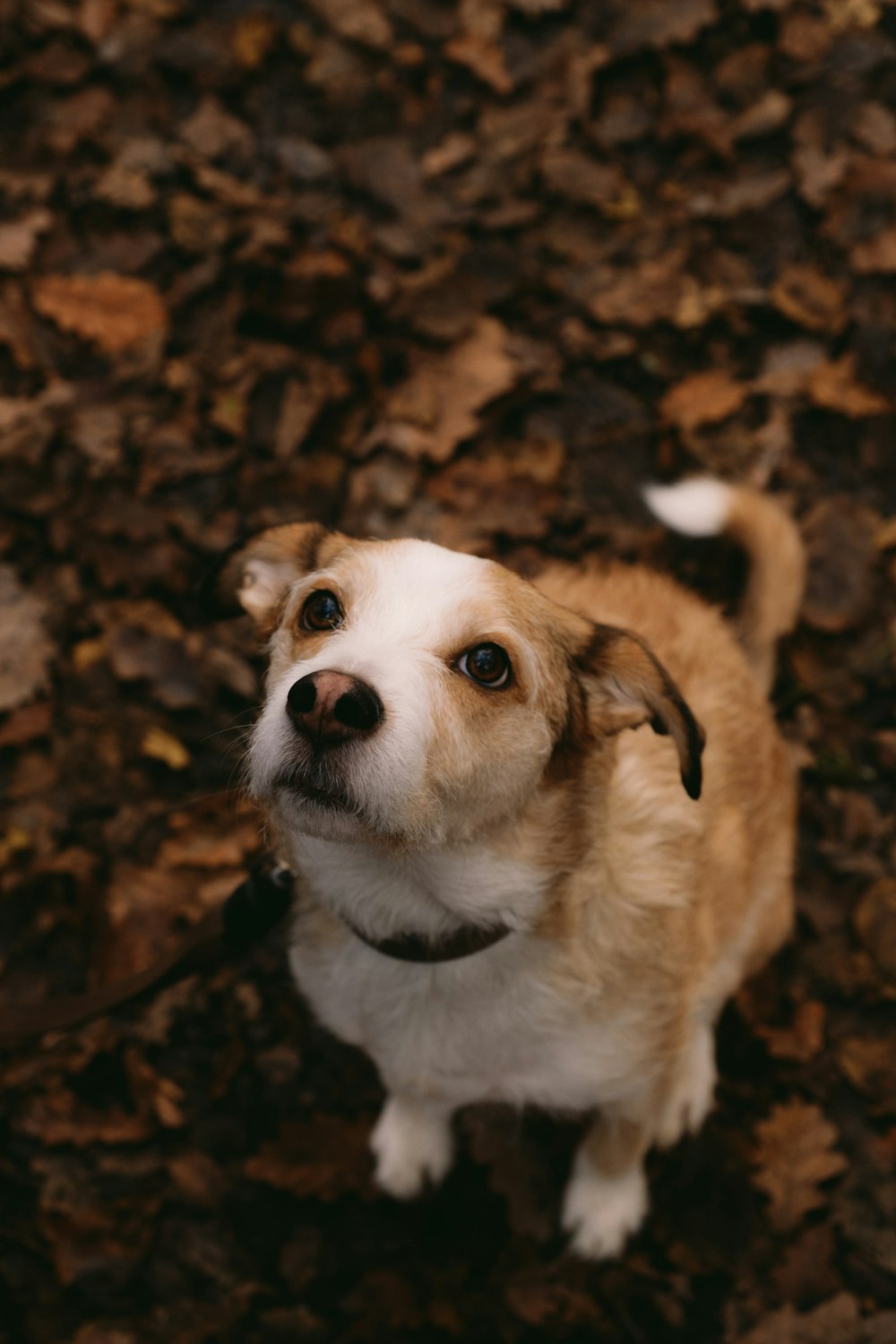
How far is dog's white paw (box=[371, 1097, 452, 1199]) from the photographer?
10.3ft

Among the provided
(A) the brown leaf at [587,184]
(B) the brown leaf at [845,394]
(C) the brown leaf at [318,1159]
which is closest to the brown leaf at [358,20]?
(A) the brown leaf at [587,184]

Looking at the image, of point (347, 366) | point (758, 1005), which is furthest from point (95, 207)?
point (758, 1005)

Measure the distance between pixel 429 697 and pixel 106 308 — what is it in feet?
9.97

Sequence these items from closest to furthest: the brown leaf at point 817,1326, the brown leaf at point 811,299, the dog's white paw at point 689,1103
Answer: the brown leaf at point 817,1326, the dog's white paw at point 689,1103, the brown leaf at point 811,299

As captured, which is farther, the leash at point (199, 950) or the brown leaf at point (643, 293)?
the brown leaf at point (643, 293)

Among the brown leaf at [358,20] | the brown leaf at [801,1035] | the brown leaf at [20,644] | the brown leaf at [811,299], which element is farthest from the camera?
the brown leaf at [358,20]

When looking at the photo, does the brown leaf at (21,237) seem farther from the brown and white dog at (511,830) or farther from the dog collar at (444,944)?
the dog collar at (444,944)

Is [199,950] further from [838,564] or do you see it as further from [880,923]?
[838,564]

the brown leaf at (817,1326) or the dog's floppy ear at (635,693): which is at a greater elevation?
the dog's floppy ear at (635,693)

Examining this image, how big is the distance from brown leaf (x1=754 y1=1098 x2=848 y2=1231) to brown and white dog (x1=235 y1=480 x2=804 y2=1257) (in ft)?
0.82

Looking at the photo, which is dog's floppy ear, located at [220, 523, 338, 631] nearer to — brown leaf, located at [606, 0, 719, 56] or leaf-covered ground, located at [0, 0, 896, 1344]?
leaf-covered ground, located at [0, 0, 896, 1344]

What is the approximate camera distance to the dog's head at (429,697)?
2016 millimetres

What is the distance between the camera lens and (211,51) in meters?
4.63

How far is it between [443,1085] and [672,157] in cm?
413
